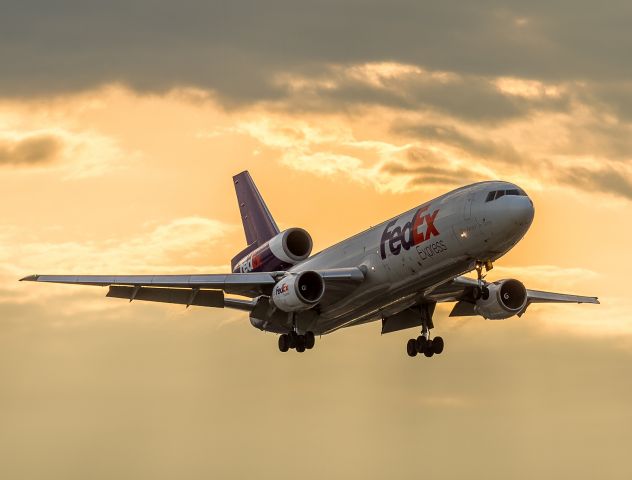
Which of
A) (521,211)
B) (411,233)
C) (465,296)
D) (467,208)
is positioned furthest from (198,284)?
(521,211)

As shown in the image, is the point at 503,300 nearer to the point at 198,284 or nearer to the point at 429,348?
the point at 429,348

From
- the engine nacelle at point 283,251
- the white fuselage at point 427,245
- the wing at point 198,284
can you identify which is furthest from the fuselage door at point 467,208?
the engine nacelle at point 283,251

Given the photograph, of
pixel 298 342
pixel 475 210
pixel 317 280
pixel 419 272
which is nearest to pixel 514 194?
pixel 475 210

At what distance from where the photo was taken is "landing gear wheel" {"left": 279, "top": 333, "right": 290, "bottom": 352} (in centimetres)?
6356

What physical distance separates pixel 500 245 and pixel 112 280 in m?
18.2

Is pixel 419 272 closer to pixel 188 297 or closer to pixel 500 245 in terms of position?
pixel 500 245

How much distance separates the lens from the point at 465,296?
65000 millimetres

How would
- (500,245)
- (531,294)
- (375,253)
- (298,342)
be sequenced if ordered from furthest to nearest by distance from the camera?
(531,294) → (298,342) → (375,253) → (500,245)

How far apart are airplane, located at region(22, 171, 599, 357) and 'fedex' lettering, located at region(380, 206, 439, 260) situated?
2.1 inches

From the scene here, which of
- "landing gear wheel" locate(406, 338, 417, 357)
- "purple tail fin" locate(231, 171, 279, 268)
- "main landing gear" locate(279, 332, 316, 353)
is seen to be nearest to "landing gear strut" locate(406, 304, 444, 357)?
"landing gear wheel" locate(406, 338, 417, 357)

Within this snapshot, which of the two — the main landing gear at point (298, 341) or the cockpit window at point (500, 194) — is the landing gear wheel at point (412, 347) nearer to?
the main landing gear at point (298, 341)

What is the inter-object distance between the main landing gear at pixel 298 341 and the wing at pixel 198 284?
91.6 inches

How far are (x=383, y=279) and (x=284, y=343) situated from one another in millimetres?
7995

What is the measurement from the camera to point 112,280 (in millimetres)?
61031
